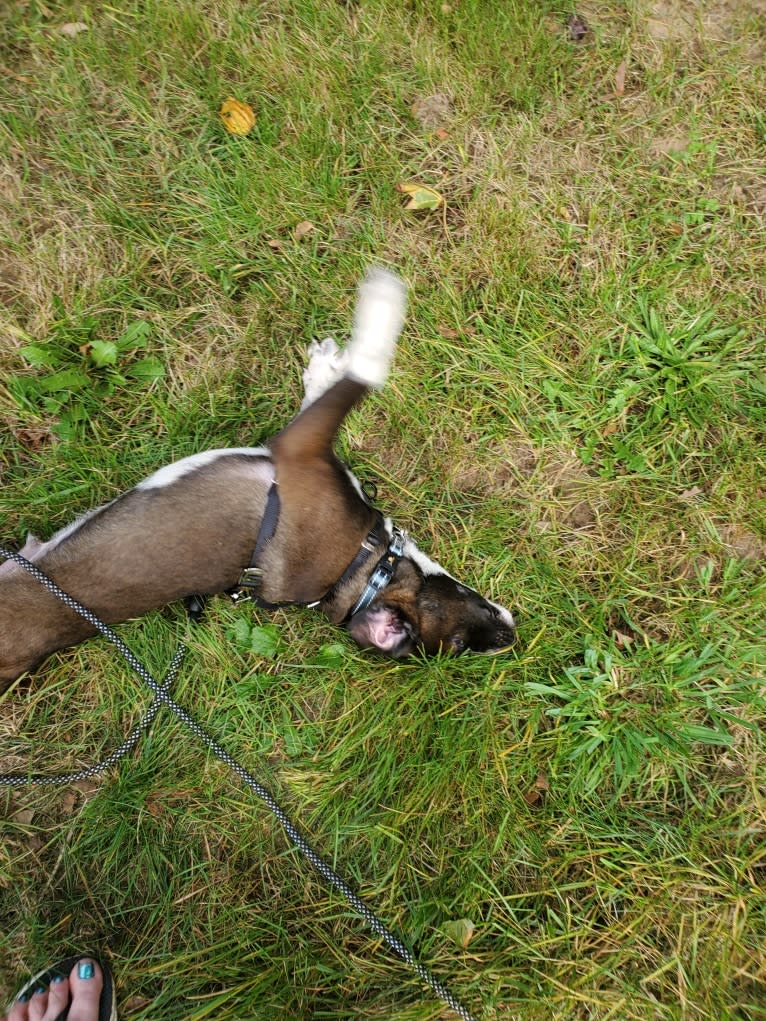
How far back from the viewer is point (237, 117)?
3531mm

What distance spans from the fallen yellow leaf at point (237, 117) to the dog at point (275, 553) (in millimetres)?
1208

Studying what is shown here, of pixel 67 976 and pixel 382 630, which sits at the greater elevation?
pixel 382 630

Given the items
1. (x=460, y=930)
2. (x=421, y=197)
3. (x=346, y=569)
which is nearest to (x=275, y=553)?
(x=346, y=569)

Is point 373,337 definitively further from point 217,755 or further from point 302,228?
point 217,755

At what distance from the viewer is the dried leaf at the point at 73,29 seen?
359 cm

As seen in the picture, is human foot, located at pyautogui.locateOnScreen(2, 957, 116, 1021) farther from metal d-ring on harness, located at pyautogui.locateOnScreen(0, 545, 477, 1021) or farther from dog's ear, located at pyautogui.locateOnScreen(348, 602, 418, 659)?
dog's ear, located at pyautogui.locateOnScreen(348, 602, 418, 659)

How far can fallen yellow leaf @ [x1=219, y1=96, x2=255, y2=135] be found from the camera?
3529 millimetres

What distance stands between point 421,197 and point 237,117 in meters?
1.09

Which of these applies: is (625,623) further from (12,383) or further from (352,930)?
(12,383)

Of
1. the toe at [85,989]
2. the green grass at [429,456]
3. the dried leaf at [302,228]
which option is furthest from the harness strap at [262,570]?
the toe at [85,989]

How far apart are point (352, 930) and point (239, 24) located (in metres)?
4.78

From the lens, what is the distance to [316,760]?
330cm

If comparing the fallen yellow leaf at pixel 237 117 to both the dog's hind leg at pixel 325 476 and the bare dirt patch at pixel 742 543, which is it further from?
the bare dirt patch at pixel 742 543

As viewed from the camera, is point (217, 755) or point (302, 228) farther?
point (302, 228)
